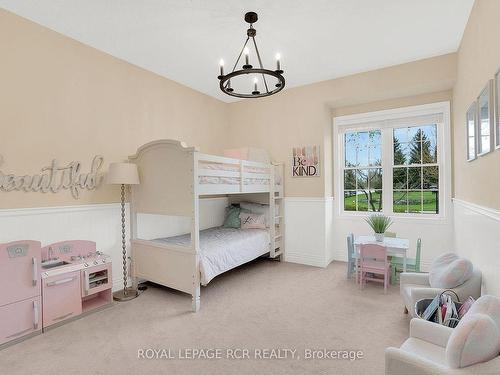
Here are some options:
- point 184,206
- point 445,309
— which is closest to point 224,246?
point 184,206

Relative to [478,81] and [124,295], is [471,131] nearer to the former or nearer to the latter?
[478,81]

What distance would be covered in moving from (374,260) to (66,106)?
12.8 ft

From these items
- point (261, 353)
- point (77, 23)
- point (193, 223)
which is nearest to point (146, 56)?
point (77, 23)

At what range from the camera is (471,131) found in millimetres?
2541

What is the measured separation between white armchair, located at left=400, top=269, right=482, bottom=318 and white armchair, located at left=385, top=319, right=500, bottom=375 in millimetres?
544

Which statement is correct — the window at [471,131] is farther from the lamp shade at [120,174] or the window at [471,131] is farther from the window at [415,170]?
the lamp shade at [120,174]

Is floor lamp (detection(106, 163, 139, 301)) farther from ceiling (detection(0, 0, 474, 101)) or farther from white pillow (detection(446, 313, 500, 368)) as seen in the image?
white pillow (detection(446, 313, 500, 368))

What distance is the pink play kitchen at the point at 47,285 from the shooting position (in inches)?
91.1

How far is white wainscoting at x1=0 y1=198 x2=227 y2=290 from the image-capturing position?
2584 mm

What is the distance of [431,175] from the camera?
415cm

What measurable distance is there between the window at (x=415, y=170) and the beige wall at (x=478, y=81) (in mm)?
610

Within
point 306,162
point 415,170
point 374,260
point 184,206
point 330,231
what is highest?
point 306,162

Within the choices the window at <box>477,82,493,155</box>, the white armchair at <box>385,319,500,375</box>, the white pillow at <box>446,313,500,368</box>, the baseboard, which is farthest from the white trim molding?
the white pillow at <box>446,313,500,368</box>

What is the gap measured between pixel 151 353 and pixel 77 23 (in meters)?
3.08
